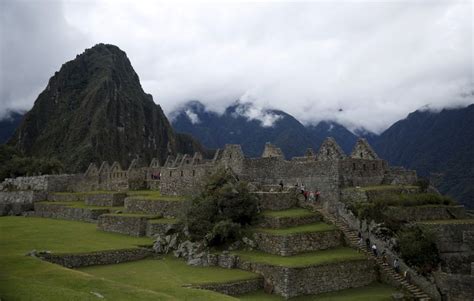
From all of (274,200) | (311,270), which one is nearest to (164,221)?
(274,200)

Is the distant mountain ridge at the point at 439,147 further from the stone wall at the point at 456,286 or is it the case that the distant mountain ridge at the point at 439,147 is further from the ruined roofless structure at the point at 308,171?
the stone wall at the point at 456,286

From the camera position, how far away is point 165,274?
22.0 m

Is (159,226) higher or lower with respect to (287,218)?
lower

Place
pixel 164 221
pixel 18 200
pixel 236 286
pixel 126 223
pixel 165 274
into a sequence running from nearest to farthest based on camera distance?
pixel 236 286, pixel 165 274, pixel 164 221, pixel 126 223, pixel 18 200

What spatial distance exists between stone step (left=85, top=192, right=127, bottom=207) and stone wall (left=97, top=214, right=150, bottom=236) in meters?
7.29

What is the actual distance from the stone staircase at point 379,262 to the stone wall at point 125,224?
11.3m

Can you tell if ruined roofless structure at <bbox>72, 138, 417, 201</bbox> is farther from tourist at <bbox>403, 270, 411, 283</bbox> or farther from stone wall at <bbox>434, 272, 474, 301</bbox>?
stone wall at <bbox>434, 272, 474, 301</bbox>

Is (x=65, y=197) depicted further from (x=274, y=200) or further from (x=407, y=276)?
(x=407, y=276)

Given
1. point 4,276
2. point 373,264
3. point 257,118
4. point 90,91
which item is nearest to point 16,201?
point 257,118

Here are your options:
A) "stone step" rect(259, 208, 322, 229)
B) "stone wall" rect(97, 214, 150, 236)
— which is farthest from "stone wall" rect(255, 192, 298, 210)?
"stone wall" rect(97, 214, 150, 236)

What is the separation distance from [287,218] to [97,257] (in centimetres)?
1034

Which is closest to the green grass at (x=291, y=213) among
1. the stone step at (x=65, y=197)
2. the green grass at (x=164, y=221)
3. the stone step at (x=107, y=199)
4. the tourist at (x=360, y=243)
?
the tourist at (x=360, y=243)

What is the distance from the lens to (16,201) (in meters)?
51.3

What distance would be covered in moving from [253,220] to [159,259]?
573cm
